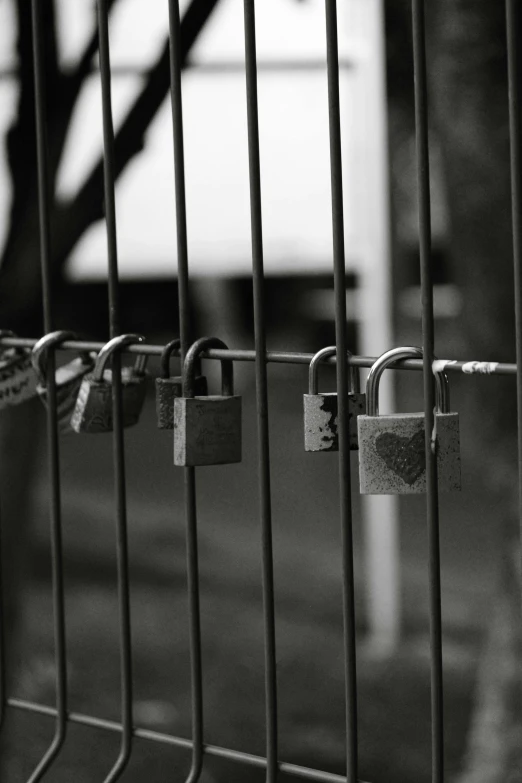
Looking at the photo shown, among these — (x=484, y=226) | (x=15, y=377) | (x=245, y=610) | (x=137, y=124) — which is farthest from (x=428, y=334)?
(x=245, y=610)

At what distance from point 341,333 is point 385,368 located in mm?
54

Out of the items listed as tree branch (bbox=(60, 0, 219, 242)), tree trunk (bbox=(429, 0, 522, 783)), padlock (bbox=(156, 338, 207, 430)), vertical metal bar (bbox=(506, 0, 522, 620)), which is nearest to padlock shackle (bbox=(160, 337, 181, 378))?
padlock (bbox=(156, 338, 207, 430))

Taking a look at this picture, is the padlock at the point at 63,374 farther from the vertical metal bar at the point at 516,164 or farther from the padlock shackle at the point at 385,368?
the vertical metal bar at the point at 516,164

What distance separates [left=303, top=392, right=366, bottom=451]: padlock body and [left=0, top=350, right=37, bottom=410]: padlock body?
39 centimetres

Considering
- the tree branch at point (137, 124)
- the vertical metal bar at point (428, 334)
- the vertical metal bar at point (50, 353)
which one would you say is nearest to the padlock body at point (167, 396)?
the vertical metal bar at point (50, 353)

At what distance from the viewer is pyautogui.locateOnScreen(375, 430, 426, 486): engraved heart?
2.62 ft

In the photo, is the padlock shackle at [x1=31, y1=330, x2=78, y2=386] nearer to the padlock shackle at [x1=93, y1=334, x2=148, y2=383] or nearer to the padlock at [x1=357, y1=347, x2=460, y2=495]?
the padlock shackle at [x1=93, y1=334, x2=148, y2=383]

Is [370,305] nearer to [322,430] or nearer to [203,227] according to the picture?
[203,227]

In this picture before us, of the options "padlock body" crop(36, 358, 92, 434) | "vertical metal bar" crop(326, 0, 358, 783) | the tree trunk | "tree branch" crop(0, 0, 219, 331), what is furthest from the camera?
"tree branch" crop(0, 0, 219, 331)

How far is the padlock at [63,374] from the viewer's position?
3.39ft

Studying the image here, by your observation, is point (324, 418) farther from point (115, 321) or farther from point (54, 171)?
point (54, 171)

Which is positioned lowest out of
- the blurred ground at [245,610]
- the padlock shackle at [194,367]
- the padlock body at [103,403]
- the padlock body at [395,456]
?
the blurred ground at [245,610]

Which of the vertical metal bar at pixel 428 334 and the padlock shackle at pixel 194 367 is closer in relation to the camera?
the vertical metal bar at pixel 428 334

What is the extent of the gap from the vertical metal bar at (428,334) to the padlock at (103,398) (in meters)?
0.32
